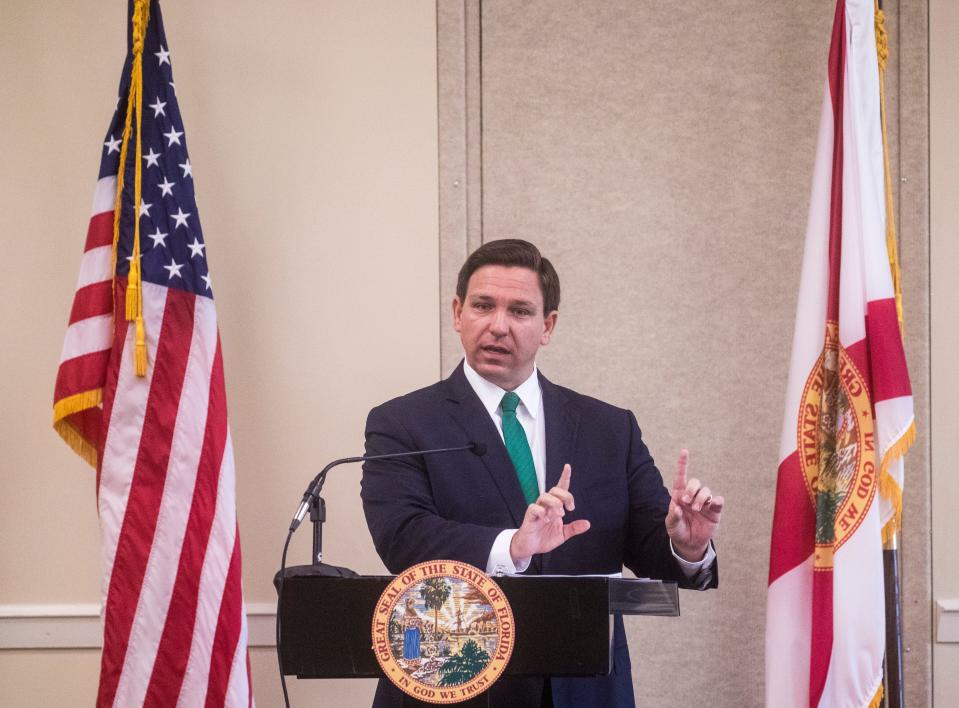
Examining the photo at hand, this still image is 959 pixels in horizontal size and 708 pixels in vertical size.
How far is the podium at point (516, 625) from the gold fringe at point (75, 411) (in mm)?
1492

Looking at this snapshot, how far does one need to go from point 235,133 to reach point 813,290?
200 centimetres

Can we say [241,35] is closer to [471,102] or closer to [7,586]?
[471,102]

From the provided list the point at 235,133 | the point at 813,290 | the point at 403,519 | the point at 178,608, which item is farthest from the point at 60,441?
the point at 813,290

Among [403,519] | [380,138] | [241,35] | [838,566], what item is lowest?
[838,566]

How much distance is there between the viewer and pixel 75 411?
2.75 m

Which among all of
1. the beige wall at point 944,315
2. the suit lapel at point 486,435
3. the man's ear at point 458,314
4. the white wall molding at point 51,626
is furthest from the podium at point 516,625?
the beige wall at point 944,315

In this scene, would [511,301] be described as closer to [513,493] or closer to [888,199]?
[513,493]

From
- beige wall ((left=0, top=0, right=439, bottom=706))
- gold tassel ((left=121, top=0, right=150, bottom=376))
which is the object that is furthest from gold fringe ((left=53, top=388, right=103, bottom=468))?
beige wall ((left=0, top=0, right=439, bottom=706))

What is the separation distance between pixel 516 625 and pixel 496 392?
3.02 feet

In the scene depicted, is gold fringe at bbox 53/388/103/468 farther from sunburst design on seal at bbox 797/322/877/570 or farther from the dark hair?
sunburst design on seal at bbox 797/322/877/570

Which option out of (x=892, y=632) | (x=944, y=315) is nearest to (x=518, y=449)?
(x=892, y=632)

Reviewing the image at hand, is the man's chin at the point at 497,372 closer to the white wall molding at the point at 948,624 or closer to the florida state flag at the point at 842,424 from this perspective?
the florida state flag at the point at 842,424

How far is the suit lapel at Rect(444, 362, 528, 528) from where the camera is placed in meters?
2.13

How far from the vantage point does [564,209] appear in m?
3.39
